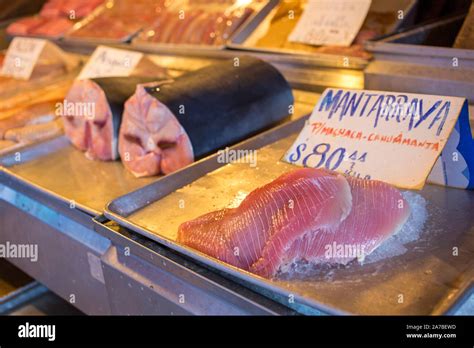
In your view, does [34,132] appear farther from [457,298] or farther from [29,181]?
[457,298]

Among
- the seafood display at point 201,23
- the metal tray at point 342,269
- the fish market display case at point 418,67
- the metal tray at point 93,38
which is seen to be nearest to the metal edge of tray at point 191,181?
the metal tray at point 342,269

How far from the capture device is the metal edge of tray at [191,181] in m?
1.26

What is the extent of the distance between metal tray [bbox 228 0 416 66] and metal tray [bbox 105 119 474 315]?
83cm

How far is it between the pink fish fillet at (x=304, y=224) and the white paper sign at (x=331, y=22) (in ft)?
4.61

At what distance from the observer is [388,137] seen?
5.77 feet

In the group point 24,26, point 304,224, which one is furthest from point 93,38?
point 304,224

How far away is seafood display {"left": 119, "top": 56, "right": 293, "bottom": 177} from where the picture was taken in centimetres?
209

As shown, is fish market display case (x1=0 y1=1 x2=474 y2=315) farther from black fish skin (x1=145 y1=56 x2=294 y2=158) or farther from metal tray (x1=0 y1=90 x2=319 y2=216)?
black fish skin (x1=145 y1=56 x2=294 y2=158)

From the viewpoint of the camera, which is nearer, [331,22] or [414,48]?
[414,48]

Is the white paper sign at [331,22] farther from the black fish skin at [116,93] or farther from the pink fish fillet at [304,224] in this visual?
the pink fish fillet at [304,224]

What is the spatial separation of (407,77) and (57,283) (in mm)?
1650

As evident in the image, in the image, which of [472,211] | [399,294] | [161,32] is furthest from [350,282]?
[161,32]

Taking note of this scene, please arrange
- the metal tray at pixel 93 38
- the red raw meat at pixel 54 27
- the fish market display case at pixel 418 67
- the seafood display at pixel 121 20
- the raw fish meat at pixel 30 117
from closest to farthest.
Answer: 1. the fish market display case at pixel 418 67
2. the raw fish meat at pixel 30 117
3. the metal tray at pixel 93 38
4. the seafood display at pixel 121 20
5. the red raw meat at pixel 54 27

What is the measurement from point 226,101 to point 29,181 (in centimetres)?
85
